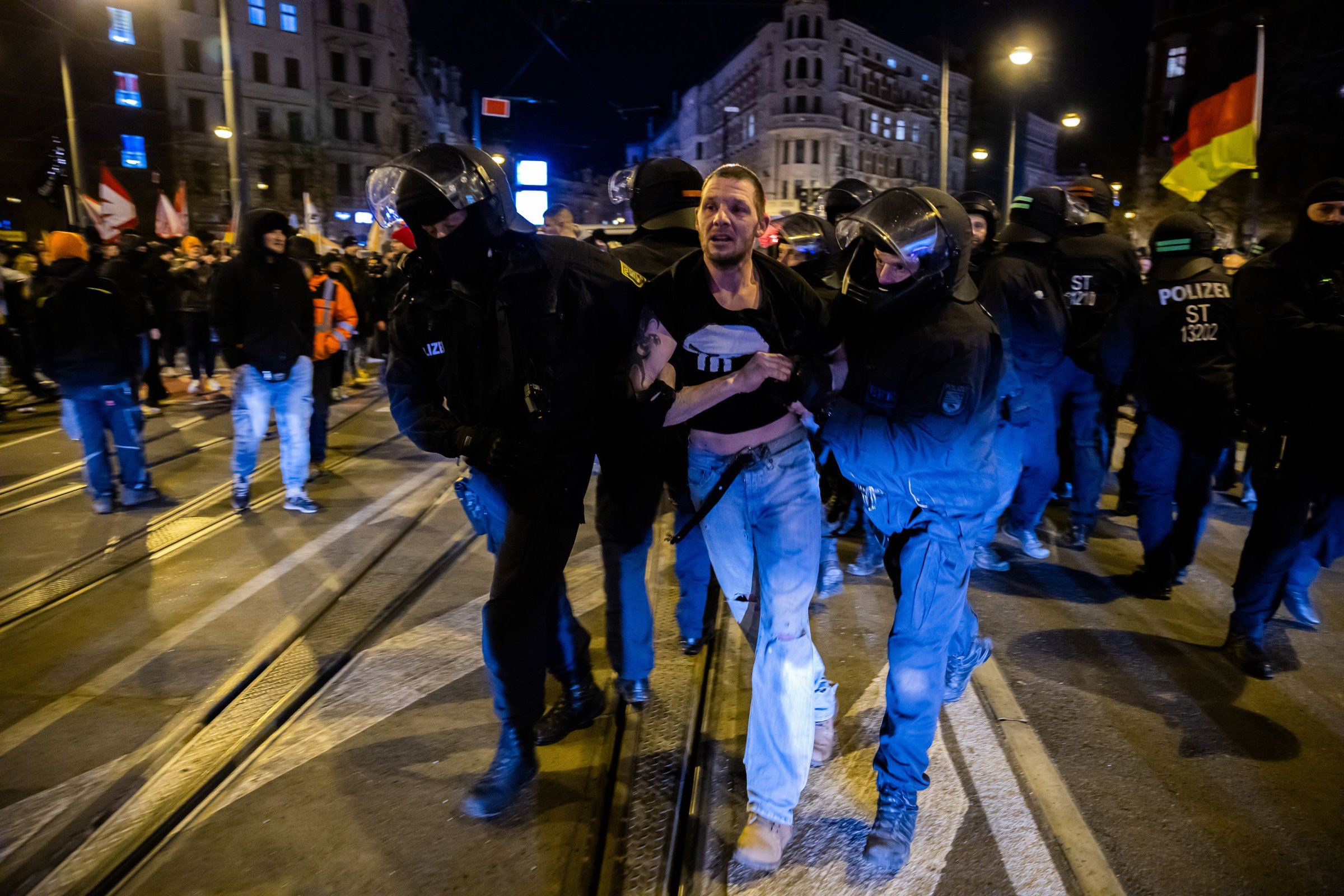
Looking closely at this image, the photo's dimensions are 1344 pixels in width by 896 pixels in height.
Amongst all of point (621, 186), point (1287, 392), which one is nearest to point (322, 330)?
point (621, 186)

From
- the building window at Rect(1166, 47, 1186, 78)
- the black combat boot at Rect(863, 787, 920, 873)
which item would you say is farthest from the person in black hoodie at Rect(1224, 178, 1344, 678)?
the building window at Rect(1166, 47, 1186, 78)

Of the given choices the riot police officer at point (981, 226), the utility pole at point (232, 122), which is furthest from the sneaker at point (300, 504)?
the utility pole at point (232, 122)

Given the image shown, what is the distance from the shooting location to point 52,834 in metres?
2.91

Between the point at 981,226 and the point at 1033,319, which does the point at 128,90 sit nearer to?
the point at 981,226

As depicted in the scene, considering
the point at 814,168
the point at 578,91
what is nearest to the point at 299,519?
the point at 578,91

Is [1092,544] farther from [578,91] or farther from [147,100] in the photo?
[147,100]

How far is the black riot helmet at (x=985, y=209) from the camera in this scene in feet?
19.1

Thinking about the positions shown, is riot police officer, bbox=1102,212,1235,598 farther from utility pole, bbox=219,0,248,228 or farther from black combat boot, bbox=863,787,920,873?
utility pole, bbox=219,0,248,228

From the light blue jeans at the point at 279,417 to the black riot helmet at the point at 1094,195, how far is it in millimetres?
6146

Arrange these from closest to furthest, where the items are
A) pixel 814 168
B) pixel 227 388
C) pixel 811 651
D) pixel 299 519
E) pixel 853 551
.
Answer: pixel 811 651, pixel 853 551, pixel 299 519, pixel 227 388, pixel 814 168

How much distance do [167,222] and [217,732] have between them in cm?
1508

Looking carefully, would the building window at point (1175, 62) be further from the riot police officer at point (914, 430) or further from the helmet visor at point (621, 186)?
the riot police officer at point (914, 430)

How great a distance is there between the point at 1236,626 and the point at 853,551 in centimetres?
229

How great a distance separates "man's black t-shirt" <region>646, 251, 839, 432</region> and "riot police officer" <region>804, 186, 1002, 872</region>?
146mm
